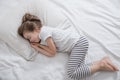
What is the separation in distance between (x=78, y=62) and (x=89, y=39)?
21 centimetres

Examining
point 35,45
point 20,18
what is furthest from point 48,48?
point 20,18

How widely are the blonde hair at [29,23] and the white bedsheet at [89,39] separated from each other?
18 cm

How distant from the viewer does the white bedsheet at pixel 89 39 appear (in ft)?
4.70

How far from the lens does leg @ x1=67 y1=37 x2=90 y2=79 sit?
140cm

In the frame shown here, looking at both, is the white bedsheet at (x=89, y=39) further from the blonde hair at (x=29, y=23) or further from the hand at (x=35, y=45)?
the blonde hair at (x=29, y=23)

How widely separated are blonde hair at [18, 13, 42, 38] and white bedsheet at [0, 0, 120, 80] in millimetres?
179

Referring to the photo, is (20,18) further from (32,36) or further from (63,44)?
(63,44)

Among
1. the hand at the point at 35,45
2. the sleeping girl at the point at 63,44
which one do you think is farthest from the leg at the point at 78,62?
the hand at the point at 35,45

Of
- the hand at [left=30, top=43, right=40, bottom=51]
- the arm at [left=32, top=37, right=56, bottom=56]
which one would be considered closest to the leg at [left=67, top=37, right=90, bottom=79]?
the arm at [left=32, top=37, right=56, bottom=56]

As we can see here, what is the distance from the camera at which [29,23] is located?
1.49 meters

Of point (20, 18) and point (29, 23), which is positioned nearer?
point (29, 23)

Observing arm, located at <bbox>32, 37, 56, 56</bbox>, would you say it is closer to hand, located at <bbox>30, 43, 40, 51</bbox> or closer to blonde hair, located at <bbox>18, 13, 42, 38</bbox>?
hand, located at <bbox>30, 43, 40, 51</bbox>

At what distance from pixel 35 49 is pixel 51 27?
200 mm

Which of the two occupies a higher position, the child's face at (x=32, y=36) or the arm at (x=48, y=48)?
the child's face at (x=32, y=36)
